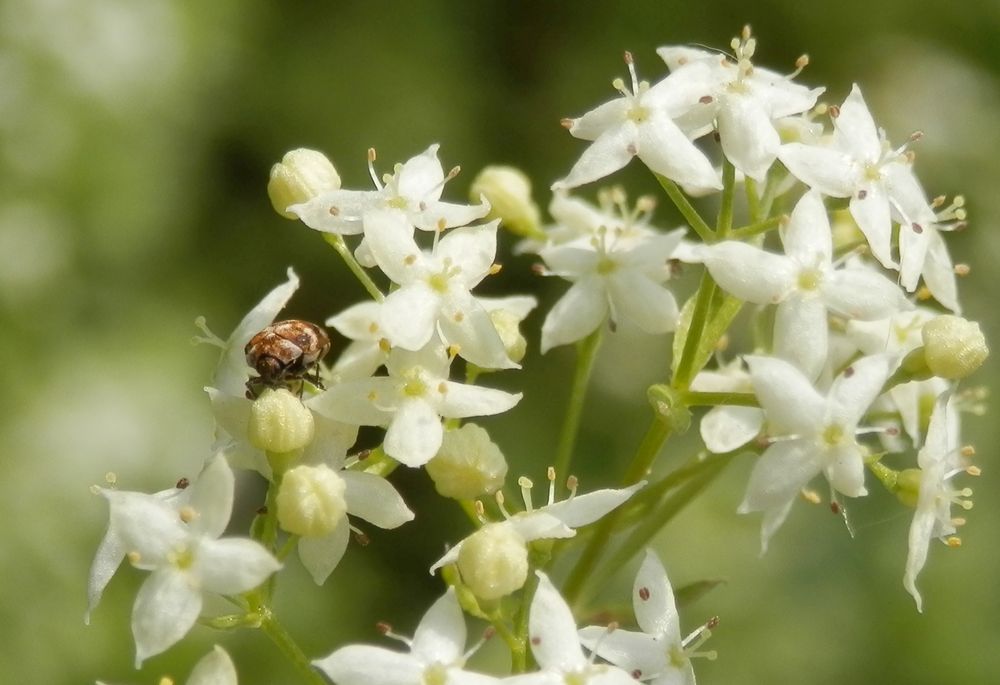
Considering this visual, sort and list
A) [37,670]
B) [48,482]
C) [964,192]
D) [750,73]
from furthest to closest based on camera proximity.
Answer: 1. [964,192]
2. [48,482]
3. [37,670]
4. [750,73]

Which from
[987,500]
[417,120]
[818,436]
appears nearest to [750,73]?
[818,436]

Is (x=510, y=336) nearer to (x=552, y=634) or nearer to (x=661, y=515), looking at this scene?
(x=661, y=515)

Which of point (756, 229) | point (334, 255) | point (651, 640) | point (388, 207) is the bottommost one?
point (334, 255)

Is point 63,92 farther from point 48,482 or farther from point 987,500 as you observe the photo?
point 987,500

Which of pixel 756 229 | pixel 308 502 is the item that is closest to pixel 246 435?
pixel 308 502

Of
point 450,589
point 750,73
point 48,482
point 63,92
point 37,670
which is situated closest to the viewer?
point 450,589

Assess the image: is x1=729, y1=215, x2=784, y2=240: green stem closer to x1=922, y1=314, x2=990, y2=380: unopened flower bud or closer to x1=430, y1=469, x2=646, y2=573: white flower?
x1=922, y1=314, x2=990, y2=380: unopened flower bud
